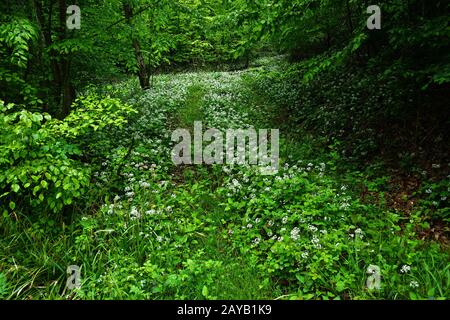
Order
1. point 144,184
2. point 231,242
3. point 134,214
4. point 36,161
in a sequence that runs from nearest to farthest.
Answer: point 36,161, point 231,242, point 134,214, point 144,184

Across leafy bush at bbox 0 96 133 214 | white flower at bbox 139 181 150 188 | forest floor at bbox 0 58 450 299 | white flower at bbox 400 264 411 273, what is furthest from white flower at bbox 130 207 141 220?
white flower at bbox 400 264 411 273

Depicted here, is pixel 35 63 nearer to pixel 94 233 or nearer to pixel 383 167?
pixel 94 233

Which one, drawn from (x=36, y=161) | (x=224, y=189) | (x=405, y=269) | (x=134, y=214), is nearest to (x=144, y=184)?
(x=134, y=214)

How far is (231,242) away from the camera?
18.7ft

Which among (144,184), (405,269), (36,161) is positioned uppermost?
(36,161)

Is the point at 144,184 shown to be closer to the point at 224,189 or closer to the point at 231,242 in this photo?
the point at 224,189

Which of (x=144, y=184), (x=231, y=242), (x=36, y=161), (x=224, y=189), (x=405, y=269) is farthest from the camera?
(x=224, y=189)

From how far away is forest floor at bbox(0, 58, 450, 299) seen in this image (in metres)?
4.55

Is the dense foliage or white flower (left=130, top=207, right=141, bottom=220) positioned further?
white flower (left=130, top=207, right=141, bottom=220)

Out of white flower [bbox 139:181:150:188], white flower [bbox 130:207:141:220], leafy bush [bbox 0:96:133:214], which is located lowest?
white flower [bbox 130:207:141:220]

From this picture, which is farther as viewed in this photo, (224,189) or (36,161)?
(224,189)

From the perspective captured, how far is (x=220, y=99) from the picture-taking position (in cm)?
1439

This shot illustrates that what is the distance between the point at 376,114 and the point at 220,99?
274 inches

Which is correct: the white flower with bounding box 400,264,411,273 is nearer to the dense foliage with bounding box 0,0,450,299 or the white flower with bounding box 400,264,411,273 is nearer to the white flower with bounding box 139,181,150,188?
the dense foliage with bounding box 0,0,450,299
